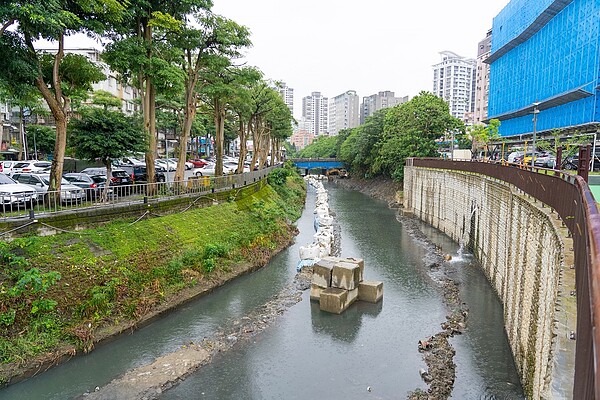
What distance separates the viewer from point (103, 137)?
21.0 m

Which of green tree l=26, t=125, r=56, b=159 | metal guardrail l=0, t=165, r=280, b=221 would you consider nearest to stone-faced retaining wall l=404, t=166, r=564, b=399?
metal guardrail l=0, t=165, r=280, b=221

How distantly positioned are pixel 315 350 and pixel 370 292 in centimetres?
540

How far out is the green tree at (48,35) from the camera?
15.8 metres

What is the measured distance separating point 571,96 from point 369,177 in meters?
32.7

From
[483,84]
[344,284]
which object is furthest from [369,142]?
[483,84]

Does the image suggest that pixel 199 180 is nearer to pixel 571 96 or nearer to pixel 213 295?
pixel 213 295

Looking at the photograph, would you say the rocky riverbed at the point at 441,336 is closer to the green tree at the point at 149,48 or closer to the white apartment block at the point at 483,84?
the green tree at the point at 149,48

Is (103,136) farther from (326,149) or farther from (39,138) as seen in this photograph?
(326,149)

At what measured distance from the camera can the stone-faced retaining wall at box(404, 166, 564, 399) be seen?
10750 mm

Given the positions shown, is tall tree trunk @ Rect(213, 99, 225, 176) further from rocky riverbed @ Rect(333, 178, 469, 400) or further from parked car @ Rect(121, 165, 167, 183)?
rocky riverbed @ Rect(333, 178, 469, 400)

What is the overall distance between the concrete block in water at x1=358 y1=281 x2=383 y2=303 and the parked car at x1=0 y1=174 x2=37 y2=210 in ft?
47.3

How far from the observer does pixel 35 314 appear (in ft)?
46.8

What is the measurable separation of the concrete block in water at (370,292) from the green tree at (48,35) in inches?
583

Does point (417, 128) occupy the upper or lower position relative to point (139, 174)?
upper
